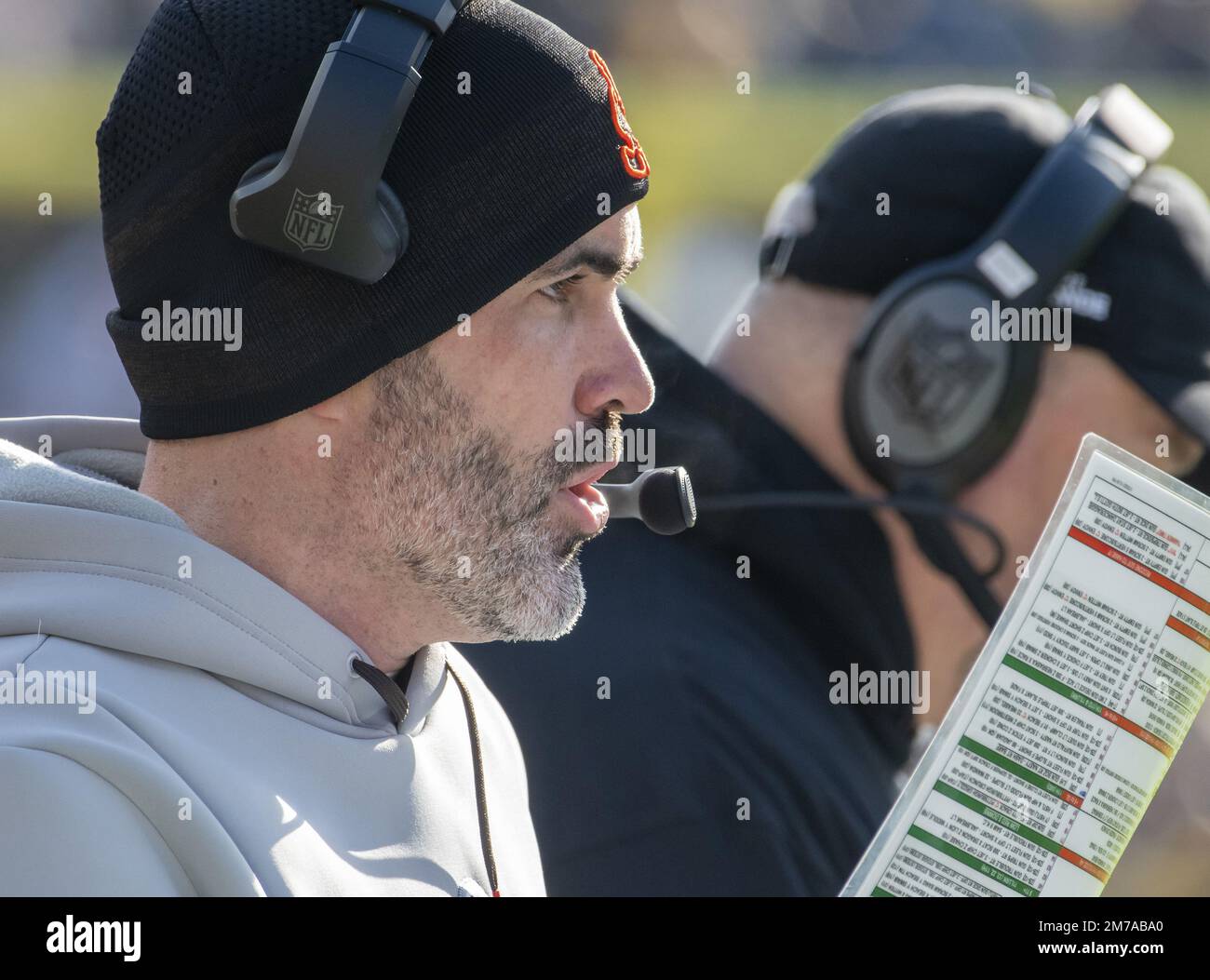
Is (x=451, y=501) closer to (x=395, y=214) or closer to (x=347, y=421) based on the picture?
(x=347, y=421)

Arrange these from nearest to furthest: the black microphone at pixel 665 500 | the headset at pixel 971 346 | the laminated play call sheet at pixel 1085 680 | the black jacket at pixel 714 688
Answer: the laminated play call sheet at pixel 1085 680, the black microphone at pixel 665 500, the black jacket at pixel 714 688, the headset at pixel 971 346

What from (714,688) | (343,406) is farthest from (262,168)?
(714,688)

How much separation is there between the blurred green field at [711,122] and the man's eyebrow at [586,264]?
392 cm

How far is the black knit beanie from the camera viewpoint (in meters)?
0.92

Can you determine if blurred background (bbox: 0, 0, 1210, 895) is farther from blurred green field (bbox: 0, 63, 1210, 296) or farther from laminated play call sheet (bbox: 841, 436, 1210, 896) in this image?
laminated play call sheet (bbox: 841, 436, 1210, 896)

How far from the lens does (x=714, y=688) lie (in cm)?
139

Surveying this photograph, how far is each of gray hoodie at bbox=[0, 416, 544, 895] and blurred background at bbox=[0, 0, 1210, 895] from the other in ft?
10.9

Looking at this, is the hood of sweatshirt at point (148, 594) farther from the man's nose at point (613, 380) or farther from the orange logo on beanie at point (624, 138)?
the orange logo on beanie at point (624, 138)

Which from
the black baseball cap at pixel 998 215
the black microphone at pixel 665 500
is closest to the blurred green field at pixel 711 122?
the black baseball cap at pixel 998 215

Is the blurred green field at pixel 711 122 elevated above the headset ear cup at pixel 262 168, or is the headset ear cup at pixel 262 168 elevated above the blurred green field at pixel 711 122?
the blurred green field at pixel 711 122

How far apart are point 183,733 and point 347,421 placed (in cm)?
25

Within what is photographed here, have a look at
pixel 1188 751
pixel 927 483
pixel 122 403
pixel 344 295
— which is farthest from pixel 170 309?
pixel 122 403

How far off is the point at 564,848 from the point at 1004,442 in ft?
2.11

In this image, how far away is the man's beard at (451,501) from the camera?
94 cm
